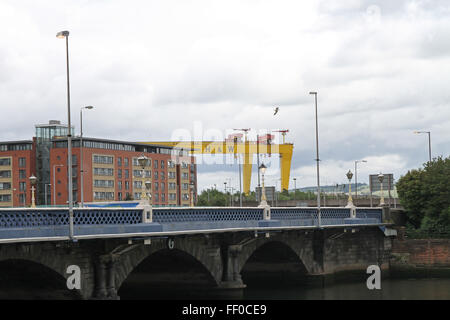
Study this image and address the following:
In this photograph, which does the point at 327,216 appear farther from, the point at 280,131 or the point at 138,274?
the point at 280,131

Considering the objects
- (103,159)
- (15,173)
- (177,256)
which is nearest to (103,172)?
(103,159)

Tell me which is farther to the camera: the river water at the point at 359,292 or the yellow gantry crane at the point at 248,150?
the yellow gantry crane at the point at 248,150

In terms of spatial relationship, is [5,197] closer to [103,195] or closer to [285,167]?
[103,195]

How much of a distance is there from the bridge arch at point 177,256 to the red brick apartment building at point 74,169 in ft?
335

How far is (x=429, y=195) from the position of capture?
92.3 m

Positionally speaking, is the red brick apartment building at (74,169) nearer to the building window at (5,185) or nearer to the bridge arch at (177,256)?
the building window at (5,185)

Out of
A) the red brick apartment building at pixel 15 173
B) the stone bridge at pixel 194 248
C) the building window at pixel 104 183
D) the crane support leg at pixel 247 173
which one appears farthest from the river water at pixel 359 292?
the red brick apartment building at pixel 15 173

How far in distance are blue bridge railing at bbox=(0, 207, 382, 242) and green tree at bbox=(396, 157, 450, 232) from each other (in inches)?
623

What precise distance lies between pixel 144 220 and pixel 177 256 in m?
12.4

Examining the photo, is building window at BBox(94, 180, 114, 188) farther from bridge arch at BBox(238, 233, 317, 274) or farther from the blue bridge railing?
the blue bridge railing

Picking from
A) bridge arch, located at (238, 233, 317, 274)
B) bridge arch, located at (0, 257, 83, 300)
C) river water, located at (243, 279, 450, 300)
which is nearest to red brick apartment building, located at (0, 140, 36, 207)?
bridge arch, located at (238, 233, 317, 274)

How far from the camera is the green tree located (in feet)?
294

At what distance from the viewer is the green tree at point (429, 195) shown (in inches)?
3524
